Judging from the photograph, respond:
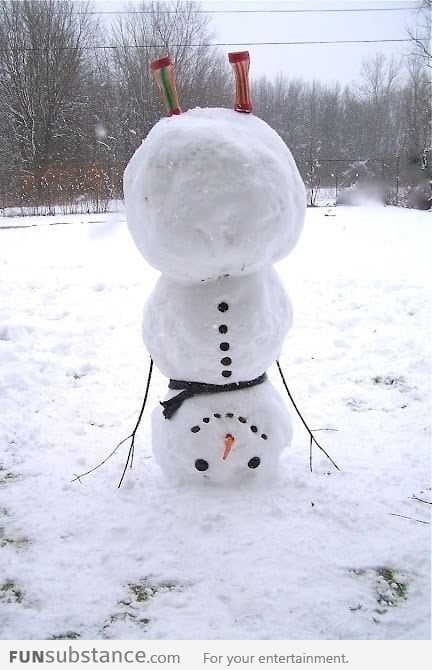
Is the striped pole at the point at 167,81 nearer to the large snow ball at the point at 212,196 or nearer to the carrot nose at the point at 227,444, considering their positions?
the large snow ball at the point at 212,196

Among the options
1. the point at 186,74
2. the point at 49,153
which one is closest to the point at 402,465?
the point at 186,74

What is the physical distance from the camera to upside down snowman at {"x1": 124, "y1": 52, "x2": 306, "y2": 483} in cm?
199

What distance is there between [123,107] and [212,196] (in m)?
17.4

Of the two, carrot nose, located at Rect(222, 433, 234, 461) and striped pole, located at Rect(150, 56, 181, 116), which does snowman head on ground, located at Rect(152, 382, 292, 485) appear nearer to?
carrot nose, located at Rect(222, 433, 234, 461)

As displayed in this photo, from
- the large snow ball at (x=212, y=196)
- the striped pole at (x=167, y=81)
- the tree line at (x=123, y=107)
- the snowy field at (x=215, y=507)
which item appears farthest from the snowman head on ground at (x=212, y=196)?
the tree line at (x=123, y=107)

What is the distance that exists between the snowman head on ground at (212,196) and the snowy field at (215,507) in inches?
43.2

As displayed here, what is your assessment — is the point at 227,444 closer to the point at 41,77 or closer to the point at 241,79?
the point at 241,79

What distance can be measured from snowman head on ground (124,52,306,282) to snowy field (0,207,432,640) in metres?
1.10

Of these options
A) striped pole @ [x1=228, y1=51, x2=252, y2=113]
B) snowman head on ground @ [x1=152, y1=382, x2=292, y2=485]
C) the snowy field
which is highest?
striped pole @ [x1=228, y1=51, x2=252, y2=113]

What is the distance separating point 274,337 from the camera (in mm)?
2357

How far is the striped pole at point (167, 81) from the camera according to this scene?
223 cm

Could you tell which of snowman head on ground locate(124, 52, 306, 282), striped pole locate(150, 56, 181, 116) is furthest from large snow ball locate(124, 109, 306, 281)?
striped pole locate(150, 56, 181, 116)

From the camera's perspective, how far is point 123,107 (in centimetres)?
1770
